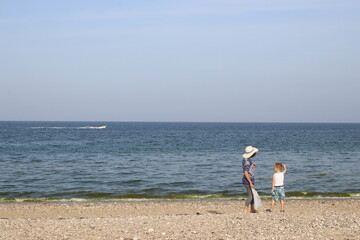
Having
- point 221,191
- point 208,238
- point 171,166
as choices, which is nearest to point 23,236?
point 208,238

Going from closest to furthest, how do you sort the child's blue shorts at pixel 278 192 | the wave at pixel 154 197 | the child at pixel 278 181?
the child at pixel 278 181, the child's blue shorts at pixel 278 192, the wave at pixel 154 197

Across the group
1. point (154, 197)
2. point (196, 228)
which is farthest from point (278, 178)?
point (154, 197)

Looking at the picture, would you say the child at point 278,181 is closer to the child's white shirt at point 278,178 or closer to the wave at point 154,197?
the child's white shirt at point 278,178

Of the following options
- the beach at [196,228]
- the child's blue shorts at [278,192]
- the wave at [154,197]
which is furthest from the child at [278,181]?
the wave at [154,197]

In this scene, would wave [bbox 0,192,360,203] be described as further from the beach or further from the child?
the beach

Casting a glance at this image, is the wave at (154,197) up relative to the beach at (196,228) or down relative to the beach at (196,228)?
down

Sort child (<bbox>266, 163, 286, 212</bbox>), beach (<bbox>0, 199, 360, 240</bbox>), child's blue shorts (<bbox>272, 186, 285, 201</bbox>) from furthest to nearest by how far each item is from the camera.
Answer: child's blue shorts (<bbox>272, 186, 285, 201</bbox>) < child (<bbox>266, 163, 286, 212</bbox>) < beach (<bbox>0, 199, 360, 240</bbox>)

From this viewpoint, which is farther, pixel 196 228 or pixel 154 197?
pixel 154 197

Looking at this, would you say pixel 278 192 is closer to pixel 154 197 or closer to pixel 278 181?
pixel 278 181

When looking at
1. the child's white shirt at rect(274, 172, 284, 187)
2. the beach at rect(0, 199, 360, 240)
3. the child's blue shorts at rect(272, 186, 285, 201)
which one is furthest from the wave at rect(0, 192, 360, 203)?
the beach at rect(0, 199, 360, 240)

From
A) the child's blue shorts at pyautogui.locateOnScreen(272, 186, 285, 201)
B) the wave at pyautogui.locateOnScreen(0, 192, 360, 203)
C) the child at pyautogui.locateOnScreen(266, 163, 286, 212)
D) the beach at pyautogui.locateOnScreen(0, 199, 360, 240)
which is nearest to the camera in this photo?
the beach at pyautogui.locateOnScreen(0, 199, 360, 240)

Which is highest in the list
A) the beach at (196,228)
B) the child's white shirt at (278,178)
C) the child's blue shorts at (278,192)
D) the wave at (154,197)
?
the child's white shirt at (278,178)

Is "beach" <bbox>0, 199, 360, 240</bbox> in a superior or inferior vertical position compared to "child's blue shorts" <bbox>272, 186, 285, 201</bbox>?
inferior

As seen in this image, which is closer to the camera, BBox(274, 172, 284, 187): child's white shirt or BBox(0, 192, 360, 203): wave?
BBox(274, 172, 284, 187): child's white shirt
